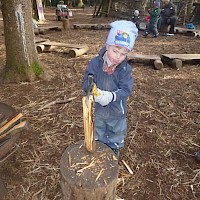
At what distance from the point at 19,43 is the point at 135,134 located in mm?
3230

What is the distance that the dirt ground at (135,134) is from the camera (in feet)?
10.9

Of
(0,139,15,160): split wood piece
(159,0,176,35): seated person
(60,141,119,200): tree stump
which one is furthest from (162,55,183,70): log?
(0,139,15,160): split wood piece

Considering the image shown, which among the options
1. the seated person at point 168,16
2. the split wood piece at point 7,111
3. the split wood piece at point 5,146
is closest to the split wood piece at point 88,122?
the split wood piece at point 5,146

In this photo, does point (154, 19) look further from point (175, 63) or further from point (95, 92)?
point (95, 92)

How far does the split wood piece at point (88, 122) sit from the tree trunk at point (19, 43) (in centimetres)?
395

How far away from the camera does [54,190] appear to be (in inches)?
127

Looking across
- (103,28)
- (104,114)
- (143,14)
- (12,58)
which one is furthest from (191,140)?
(143,14)

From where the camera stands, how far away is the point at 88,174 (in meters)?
2.26

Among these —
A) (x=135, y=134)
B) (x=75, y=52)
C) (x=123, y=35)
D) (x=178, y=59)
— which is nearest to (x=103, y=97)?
(x=123, y=35)

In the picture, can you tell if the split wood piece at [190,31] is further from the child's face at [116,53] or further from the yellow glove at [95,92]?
the yellow glove at [95,92]

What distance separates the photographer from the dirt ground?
332cm

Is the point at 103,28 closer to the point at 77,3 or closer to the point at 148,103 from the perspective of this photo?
the point at 148,103

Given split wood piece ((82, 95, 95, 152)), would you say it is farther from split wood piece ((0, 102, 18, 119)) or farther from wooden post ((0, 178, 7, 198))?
wooden post ((0, 178, 7, 198))

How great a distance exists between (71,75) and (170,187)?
13.5 ft
